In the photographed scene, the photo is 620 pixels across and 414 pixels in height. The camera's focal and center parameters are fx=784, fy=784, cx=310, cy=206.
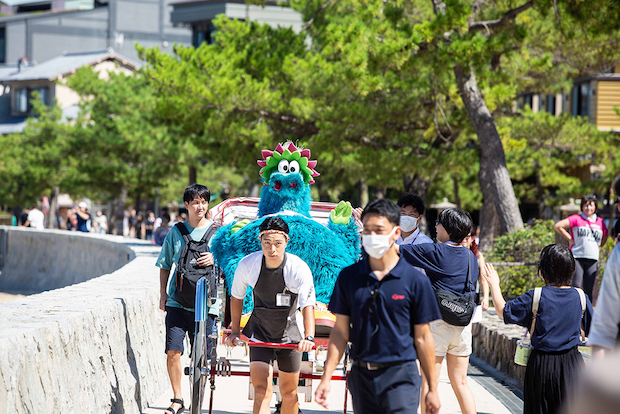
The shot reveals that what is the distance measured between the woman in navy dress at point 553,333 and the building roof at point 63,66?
47.6 metres

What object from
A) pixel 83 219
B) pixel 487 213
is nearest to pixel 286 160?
pixel 487 213

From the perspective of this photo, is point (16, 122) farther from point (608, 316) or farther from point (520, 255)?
point (608, 316)

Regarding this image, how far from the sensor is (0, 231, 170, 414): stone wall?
4.12 metres

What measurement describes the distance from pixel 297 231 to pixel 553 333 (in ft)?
6.92

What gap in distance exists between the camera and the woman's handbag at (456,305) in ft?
18.1

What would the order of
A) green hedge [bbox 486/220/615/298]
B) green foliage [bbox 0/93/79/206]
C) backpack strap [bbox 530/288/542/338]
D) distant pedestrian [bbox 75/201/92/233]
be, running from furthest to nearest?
green foliage [bbox 0/93/79/206] → distant pedestrian [bbox 75/201/92/233] → green hedge [bbox 486/220/615/298] → backpack strap [bbox 530/288/542/338]

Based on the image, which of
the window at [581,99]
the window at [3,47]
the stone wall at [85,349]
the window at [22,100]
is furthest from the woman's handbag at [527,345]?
the window at [3,47]

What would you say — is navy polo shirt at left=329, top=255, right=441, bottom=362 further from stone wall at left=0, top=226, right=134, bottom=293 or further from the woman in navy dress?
stone wall at left=0, top=226, right=134, bottom=293

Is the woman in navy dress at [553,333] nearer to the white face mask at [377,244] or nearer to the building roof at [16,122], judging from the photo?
the white face mask at [377,244]

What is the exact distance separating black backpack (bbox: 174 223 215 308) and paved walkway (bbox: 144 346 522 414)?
1.10 meters

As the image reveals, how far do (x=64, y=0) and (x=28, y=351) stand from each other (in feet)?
243

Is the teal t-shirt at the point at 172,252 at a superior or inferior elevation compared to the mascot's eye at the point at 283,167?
inferior

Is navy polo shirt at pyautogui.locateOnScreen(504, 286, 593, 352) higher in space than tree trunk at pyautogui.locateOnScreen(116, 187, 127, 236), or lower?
higher

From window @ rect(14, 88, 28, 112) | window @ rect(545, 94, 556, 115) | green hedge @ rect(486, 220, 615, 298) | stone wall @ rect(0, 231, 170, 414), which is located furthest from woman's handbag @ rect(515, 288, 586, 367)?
window @ rect(14, 88, 28, 112)
